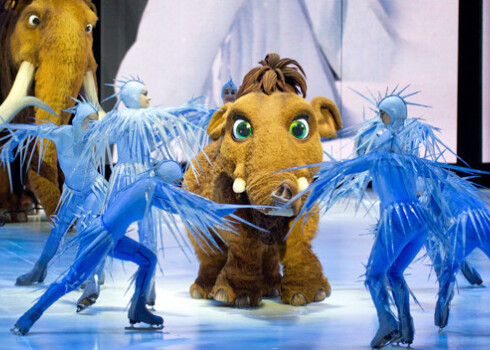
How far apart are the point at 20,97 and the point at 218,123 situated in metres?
1.64

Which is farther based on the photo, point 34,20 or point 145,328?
point 34,20

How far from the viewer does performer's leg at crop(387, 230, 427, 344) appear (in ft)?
8.35

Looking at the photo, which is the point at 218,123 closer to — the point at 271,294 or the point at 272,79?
the point at 272,79

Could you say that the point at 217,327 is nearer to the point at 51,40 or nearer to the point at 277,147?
the point at 277,147

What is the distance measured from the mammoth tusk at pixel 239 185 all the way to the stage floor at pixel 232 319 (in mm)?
451

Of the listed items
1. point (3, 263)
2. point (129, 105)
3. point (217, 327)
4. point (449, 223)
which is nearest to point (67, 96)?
point (3, 263)

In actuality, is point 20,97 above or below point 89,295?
above

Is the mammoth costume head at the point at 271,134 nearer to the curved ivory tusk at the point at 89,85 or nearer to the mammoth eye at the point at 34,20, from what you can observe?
the curved ivory tusk at the point at 89,85

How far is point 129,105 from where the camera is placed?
3.20 m

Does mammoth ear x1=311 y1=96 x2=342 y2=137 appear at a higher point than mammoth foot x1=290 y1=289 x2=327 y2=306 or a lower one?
higher

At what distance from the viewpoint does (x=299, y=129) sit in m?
3.30

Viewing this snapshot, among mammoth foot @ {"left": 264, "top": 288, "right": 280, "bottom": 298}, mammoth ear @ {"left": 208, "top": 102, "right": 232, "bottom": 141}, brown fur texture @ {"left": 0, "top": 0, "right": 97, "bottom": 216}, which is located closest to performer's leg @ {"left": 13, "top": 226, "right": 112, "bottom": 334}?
mammoth ear @ {"left": 208, "top": 102, "right": 232, "bottom": 141}

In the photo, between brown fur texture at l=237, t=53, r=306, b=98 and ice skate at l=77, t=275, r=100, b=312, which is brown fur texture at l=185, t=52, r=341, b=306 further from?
ice skate at l=77, t=275, r=100, b=312

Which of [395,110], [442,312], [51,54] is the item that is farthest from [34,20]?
[442,312]
